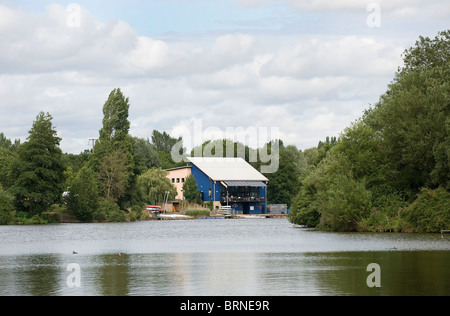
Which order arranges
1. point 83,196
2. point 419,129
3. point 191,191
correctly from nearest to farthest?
point 419,129 → point 83,196 → point 191,191

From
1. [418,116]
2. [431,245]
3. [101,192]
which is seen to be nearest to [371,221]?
[418,116]

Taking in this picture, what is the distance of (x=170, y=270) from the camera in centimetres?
2791

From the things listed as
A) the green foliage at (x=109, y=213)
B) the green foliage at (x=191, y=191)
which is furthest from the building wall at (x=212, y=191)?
the green foliage at (x=109, y=213)

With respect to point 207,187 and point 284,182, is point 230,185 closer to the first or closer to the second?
point 207,187

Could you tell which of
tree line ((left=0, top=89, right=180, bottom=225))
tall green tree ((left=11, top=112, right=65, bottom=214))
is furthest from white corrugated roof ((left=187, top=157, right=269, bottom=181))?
tall green tree ((left=11, top=112, right=65, bottom=214))

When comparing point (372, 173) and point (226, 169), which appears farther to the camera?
point (226, 169)

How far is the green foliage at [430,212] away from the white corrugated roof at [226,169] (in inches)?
2764

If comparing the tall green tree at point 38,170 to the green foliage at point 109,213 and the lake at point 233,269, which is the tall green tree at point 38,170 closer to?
the green foliage at point 109,213

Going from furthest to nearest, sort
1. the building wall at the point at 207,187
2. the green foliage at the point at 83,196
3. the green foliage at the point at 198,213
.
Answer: the building wall at the point at 207,187, the green foliage at the point at 198,213, the green foliage at the point at 83,196

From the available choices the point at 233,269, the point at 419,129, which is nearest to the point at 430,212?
the point at 419,129

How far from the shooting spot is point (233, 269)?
2784 centimetres

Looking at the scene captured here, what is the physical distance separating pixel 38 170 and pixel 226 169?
163 feet

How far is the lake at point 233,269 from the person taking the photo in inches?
859
